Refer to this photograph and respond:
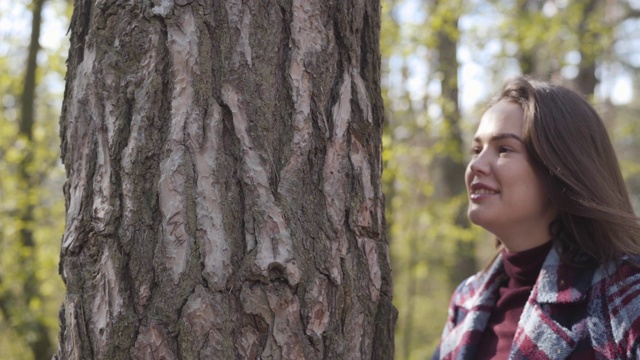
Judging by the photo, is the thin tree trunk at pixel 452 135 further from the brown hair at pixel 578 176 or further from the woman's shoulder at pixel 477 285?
the brown hair at pixel 578 176

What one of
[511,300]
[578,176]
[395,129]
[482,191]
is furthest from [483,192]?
[395,129]

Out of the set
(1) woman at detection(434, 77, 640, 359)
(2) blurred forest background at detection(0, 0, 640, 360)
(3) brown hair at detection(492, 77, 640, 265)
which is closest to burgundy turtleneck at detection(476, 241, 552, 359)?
(1) woman at detection(434, 77, 640, 359)

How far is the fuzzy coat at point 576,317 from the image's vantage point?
1.79 m

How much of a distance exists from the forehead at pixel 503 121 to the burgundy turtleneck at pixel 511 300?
1.40ft

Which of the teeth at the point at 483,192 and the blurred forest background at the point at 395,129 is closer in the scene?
the teeth at the point at 483,192

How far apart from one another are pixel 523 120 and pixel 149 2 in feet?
4.43

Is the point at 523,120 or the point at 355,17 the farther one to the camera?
the point at 523,120

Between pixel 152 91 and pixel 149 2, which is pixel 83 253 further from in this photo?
pixel 149 2

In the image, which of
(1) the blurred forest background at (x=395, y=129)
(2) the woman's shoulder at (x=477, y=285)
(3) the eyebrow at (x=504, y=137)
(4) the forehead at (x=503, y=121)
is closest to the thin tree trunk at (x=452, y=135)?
(1) the blurred forest background at (x=395, y=129)

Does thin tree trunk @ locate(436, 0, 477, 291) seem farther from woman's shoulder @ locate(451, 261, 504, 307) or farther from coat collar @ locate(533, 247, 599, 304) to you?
coat collar @ locate(533, 247, 599, 304)

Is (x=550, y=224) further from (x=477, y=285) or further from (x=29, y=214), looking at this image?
(x=29, y=214)

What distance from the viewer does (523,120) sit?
7.02 feet

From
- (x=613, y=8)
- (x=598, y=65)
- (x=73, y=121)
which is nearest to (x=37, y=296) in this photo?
(x=73, y=121)

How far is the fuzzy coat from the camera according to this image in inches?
70.7
